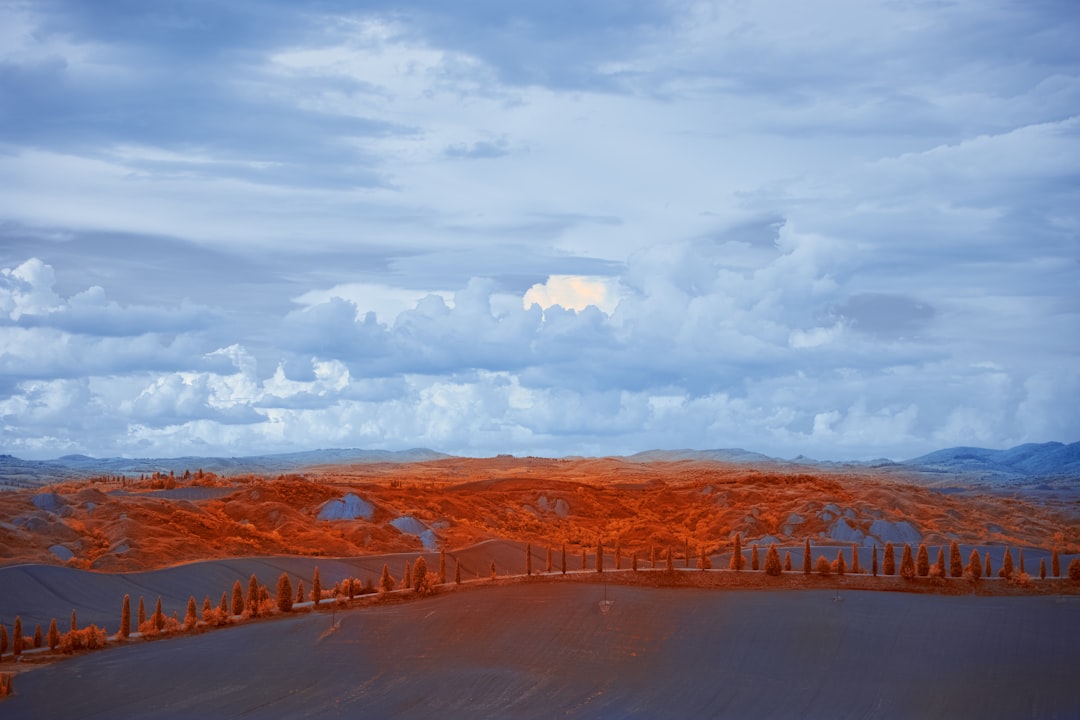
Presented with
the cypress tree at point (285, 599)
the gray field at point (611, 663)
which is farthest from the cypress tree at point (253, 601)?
the gray field at point (611, 663)

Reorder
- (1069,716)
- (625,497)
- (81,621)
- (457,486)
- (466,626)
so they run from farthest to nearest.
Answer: (457,486) < (625,497) < (81,621) < (466,626) < (1069,716)

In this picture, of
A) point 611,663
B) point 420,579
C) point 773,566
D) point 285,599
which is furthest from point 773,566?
point 285,599

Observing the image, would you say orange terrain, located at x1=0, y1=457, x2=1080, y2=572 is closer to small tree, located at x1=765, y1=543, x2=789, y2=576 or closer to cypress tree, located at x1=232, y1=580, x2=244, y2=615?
cypress tree, located at x1=232, y1=580, x2=244, y2=615

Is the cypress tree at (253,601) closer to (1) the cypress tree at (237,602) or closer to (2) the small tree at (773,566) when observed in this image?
(1) the cypress tree at (237,602)

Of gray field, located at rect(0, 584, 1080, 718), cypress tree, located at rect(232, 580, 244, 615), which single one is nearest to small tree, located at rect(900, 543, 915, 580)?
gray field, located at rect(0, 584, 1080, 718)

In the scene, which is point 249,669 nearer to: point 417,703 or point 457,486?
point 417,703

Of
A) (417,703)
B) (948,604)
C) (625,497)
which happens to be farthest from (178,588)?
(625,497)
